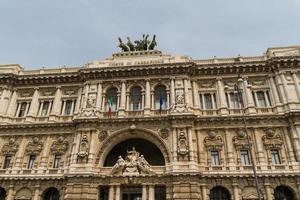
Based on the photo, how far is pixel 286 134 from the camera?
1012 inches

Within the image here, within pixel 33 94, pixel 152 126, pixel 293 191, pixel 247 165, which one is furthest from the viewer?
pixel 33 94

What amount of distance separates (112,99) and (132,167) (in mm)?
8583

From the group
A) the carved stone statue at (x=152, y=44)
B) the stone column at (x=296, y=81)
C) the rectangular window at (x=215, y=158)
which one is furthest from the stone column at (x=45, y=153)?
the stone column at (x=296, y=81)

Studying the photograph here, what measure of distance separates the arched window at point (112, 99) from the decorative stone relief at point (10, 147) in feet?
35.8

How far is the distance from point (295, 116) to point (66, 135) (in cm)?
2398

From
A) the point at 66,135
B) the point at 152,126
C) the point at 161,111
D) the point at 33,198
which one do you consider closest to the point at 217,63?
the point at 161,111

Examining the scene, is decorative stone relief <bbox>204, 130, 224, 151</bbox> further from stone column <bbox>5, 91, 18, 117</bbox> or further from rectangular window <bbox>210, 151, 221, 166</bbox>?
stone column <bbox>5, 91, 18, 117</bbox>

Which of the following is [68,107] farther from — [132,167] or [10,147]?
[132,167]

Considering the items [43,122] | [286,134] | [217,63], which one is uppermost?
[217,63]

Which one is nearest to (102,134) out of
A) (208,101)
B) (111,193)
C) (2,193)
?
(111,193)

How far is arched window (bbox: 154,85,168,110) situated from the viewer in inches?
1126

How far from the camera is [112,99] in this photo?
98.5ft

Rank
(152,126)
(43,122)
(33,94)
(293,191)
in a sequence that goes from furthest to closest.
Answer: (33,94) → (43,122) → (152,126) → (293,191)

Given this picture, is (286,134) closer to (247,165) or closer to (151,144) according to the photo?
(247,165)
